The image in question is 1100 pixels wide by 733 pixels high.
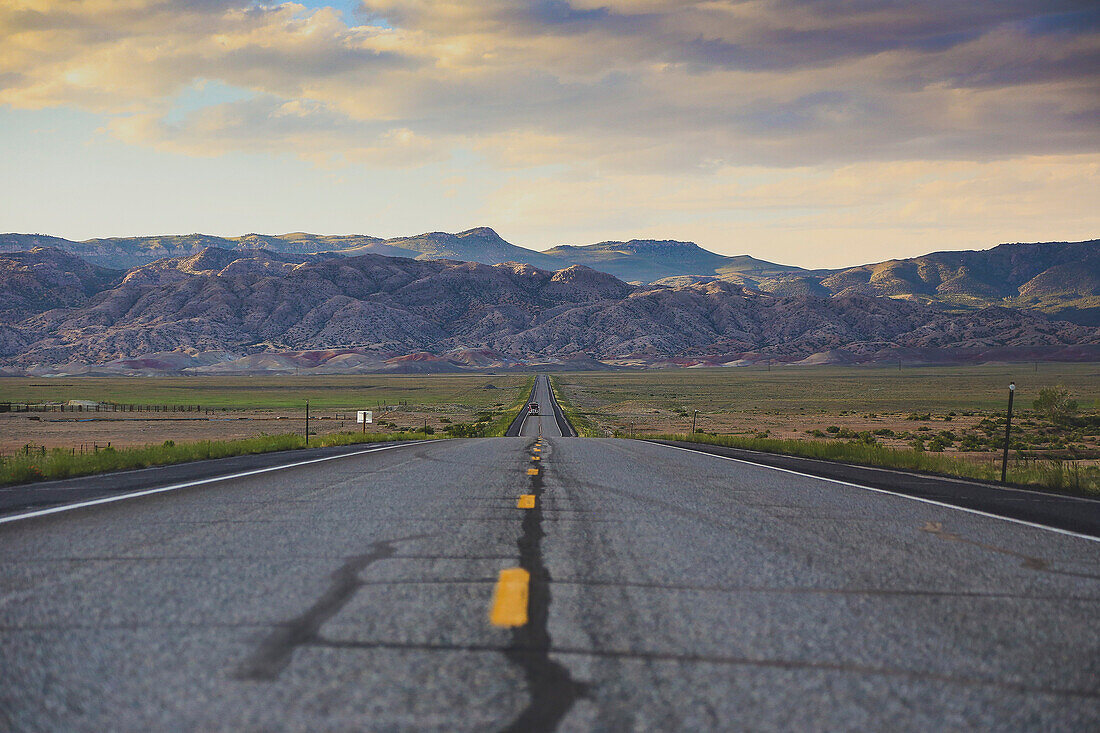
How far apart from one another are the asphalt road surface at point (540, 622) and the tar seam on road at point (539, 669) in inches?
0.6

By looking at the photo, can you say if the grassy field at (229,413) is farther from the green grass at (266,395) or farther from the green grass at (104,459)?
the green grass at (104,459)

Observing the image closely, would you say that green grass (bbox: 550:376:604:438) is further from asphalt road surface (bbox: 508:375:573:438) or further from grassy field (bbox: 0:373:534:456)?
grassy field (bbox: 0:373:534:456)

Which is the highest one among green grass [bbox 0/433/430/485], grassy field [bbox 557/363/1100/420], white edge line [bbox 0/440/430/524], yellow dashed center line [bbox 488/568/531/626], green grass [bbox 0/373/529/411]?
yellow dashed center line [bbox 488/568/531/626]

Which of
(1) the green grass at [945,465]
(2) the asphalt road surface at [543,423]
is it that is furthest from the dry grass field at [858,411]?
(1) the green grass at [945,465]

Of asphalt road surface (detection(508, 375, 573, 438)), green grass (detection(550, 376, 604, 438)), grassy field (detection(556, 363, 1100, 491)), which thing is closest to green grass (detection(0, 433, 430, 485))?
grassy field (detection(556, 363, 1100, 491))

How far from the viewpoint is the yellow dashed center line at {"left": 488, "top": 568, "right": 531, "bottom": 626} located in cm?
411

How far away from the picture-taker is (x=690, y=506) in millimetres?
8586

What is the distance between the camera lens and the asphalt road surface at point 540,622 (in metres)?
3.07

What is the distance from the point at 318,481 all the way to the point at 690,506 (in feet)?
17.0

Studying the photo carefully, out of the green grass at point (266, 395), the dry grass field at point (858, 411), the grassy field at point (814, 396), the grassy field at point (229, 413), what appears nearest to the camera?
the dry grass field at point (858, 411)

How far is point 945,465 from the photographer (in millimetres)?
15625

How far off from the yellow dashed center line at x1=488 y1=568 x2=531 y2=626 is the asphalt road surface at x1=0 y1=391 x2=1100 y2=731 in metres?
0.02

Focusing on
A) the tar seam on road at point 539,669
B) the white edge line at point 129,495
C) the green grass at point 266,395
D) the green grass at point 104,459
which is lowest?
the green grass at point 266,395

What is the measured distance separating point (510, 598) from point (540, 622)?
479 mm
